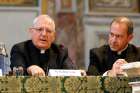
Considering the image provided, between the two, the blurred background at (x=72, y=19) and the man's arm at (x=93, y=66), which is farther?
the blurred background at (x=72, y=19)

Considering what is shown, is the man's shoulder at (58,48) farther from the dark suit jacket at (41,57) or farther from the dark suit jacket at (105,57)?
the dark suit jacket at (105,57)

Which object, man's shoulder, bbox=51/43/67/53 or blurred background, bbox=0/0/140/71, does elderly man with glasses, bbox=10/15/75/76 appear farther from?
blurred background, bbox=0/0/140/71

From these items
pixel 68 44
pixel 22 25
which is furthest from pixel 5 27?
pixel 68 44

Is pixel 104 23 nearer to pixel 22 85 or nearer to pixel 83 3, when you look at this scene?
pixel 83 3

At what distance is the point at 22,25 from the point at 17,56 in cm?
297

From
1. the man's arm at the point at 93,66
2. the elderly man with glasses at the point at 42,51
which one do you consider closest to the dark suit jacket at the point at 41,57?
the elderly man with glasses at the point at 42,51

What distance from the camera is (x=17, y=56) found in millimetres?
3301

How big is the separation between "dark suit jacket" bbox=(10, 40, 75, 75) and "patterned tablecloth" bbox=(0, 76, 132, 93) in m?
0.98

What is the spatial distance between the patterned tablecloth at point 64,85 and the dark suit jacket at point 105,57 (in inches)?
35.2

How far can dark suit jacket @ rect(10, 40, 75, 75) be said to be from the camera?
3.34m

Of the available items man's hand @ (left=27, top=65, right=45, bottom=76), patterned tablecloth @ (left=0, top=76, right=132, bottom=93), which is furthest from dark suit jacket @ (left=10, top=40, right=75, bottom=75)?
patterned tablecloth @ (left=0, top=76, right=132, bottom=93)

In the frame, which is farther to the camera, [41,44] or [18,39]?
[18,39]

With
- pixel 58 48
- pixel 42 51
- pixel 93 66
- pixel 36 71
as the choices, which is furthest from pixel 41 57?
pixel 36 71

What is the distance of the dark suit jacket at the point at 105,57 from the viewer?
3.37 m
